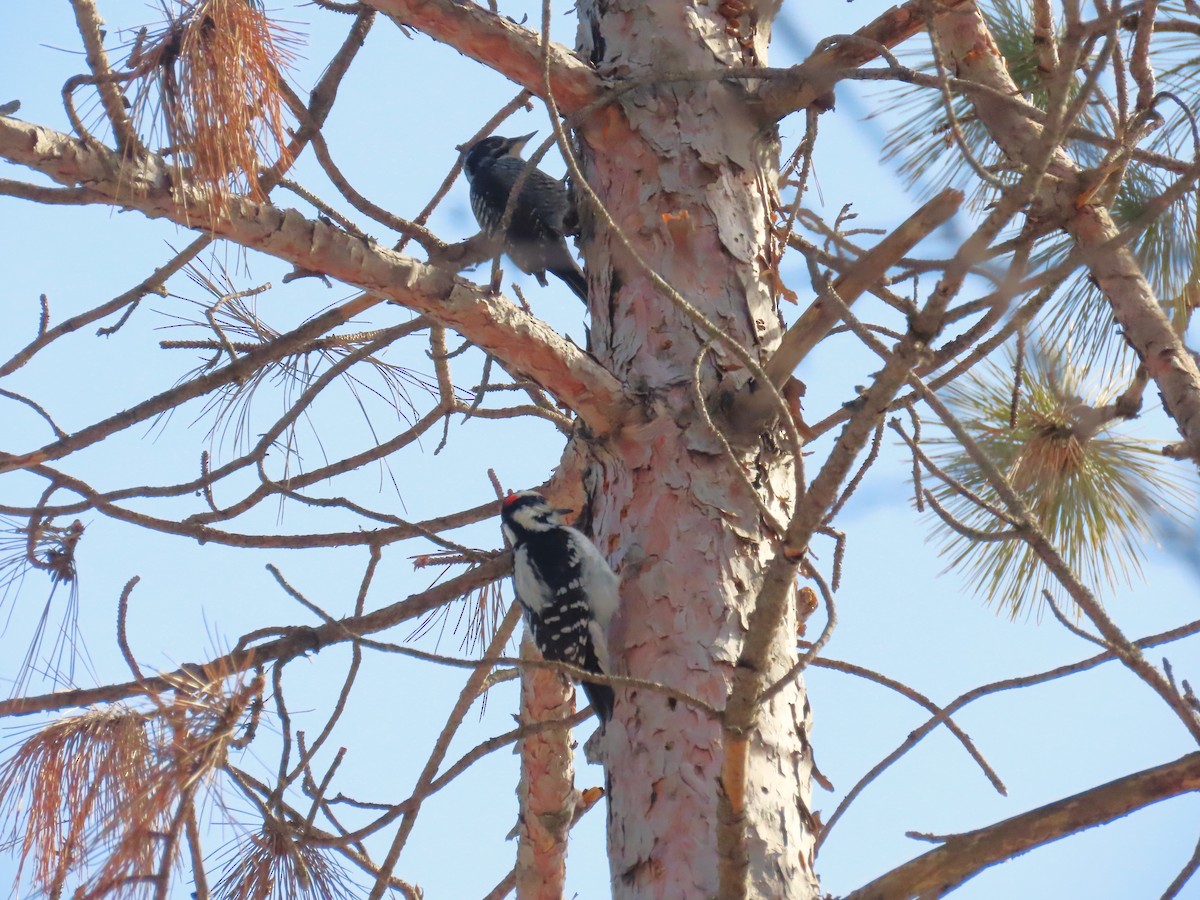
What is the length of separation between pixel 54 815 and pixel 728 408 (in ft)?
4.92

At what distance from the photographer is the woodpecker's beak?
5.05 meters

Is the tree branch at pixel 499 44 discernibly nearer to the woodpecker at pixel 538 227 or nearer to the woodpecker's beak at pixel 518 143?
the woodpecker at pixel 538 227

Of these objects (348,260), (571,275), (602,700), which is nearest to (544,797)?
(602,700)

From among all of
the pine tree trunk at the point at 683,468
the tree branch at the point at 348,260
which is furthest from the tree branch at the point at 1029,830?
the tree branch at the point at 348,260

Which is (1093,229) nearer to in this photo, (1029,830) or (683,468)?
(683,468)

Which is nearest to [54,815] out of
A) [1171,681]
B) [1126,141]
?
[1171,681]

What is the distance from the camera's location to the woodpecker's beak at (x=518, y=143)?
5047 millimetres

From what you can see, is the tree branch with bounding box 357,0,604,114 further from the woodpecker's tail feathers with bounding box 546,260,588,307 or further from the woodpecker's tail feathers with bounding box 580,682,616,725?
the woodpecker's tail feathers with bounding box 546,260,588,307

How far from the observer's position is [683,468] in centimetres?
237

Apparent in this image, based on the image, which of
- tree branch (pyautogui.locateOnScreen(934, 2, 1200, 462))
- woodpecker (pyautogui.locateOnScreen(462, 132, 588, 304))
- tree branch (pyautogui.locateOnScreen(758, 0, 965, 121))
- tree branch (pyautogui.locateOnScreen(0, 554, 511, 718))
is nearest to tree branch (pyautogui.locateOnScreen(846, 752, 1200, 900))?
tree branch (pyautogui.locateOnScreen(934, 2, 1200, 462))

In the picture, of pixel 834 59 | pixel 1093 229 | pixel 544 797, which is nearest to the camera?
pixel 1093 229

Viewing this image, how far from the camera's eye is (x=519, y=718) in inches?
118

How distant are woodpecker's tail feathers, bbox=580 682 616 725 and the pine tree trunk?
0.12 metres

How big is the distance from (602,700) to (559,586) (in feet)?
2.27
